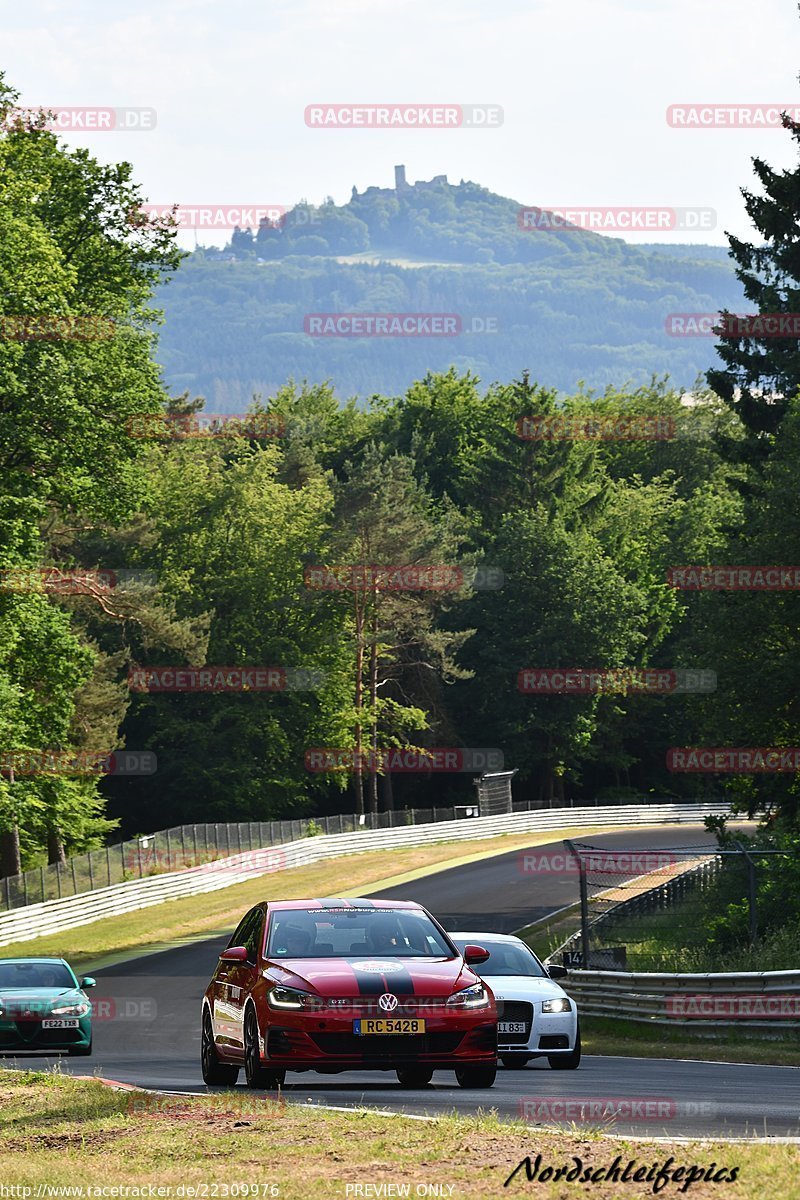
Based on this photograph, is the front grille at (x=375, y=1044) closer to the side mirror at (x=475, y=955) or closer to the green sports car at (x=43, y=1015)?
the side mirror at (x=475, y=955)

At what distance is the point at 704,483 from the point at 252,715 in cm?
3311

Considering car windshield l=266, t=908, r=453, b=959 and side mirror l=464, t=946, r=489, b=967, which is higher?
→ car windshield l=266, t=908, r=453, b=959

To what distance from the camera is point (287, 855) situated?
61969mm

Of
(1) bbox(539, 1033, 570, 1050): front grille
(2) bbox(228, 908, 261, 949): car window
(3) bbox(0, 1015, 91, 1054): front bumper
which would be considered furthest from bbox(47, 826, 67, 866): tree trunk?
(2) bbox(228, 908, 261, 949): car window

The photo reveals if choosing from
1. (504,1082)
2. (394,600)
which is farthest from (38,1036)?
(394,600)

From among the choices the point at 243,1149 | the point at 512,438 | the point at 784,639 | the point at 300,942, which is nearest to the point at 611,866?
the point at 784,639

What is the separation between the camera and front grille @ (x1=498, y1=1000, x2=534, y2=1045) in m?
18.1

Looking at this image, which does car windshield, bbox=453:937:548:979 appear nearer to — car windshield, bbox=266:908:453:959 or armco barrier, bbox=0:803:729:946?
car windshield, bbox=266:908:453:959

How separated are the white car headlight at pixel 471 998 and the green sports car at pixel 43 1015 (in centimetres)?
1033

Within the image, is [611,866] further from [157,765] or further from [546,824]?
[157,765]

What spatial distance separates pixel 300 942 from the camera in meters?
13.9

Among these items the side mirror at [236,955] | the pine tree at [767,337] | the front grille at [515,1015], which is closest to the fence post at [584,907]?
the front grille at [515,1015]

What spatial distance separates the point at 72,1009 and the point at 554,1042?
705 centimetres

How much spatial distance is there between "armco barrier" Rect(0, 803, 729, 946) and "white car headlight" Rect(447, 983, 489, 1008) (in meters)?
34.3
